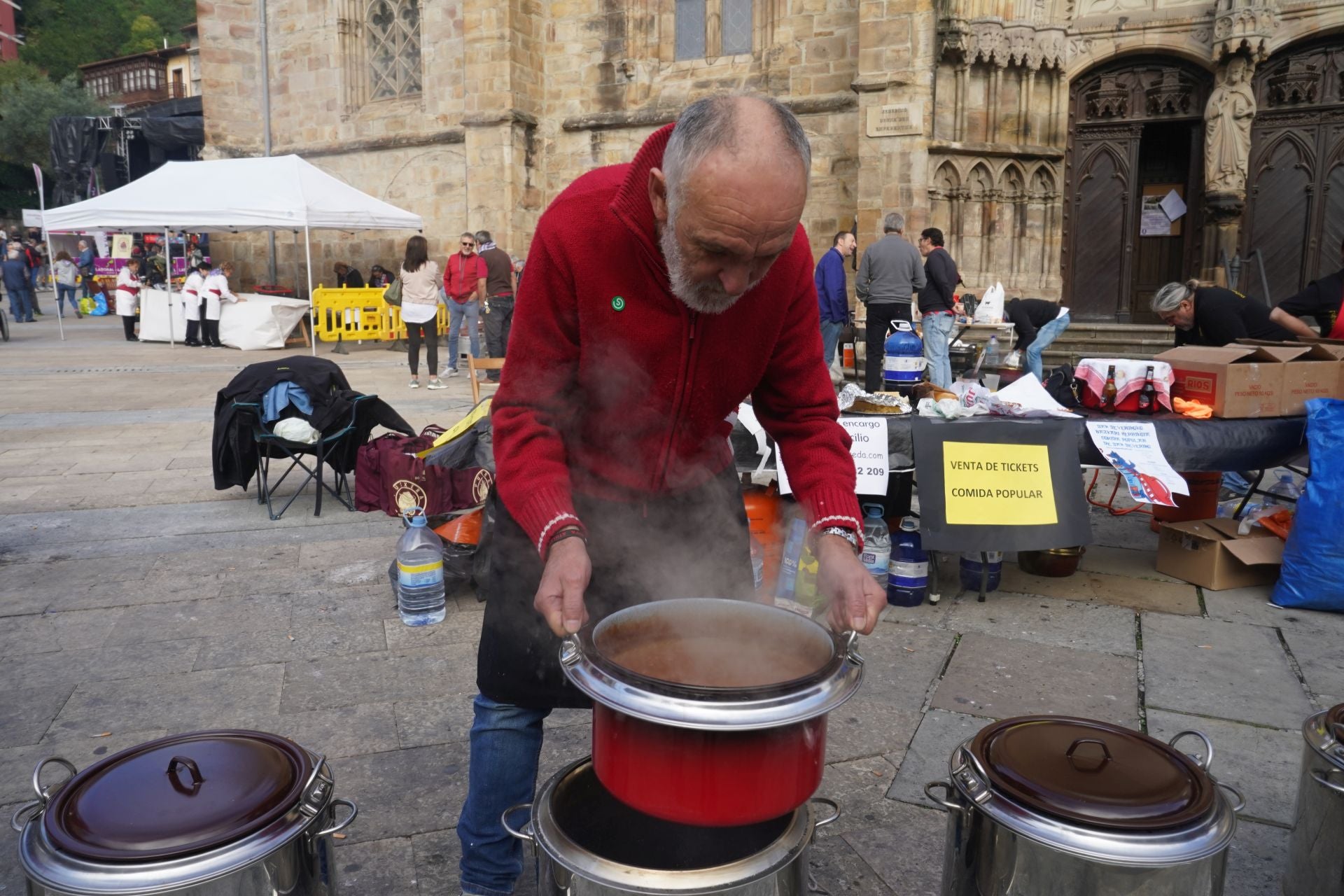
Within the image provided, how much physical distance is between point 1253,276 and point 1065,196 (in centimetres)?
272

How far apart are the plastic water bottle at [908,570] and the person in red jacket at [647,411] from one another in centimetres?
239

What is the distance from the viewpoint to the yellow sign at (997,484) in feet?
14.0

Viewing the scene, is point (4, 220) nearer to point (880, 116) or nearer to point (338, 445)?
point (880, 116)

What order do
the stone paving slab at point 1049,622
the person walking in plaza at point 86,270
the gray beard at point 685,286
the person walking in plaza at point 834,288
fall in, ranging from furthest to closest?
the person walking in plaza at point 86,270, the person walking in plaza at point 834,288, the stone paving slab at point 1049,622, the gray beard at point 685,286

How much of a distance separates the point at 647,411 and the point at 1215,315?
5.21 meters

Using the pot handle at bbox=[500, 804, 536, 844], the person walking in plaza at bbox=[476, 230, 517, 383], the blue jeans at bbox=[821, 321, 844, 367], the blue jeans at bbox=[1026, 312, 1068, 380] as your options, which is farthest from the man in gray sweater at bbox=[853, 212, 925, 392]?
the pot handle at bbox=[500, 804, 536, 844]

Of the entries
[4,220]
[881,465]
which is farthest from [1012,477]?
[4,220]

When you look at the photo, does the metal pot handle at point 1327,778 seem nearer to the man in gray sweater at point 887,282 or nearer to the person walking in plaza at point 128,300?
the man in gray sweater at point 887,282

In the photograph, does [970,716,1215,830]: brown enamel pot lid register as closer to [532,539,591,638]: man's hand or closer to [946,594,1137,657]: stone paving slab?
[532,539,591,638]: man's hand

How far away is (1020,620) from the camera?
4219mm

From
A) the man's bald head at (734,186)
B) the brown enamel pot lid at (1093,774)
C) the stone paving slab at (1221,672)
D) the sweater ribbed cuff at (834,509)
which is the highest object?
the man's bald head at (734,186)

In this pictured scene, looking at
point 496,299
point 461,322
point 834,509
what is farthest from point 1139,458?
point 461,322

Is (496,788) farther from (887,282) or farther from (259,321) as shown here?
(259,321)

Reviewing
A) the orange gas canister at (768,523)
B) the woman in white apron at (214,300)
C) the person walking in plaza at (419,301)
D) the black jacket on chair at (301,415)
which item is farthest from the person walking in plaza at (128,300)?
the orange gas canister at (768,523)
